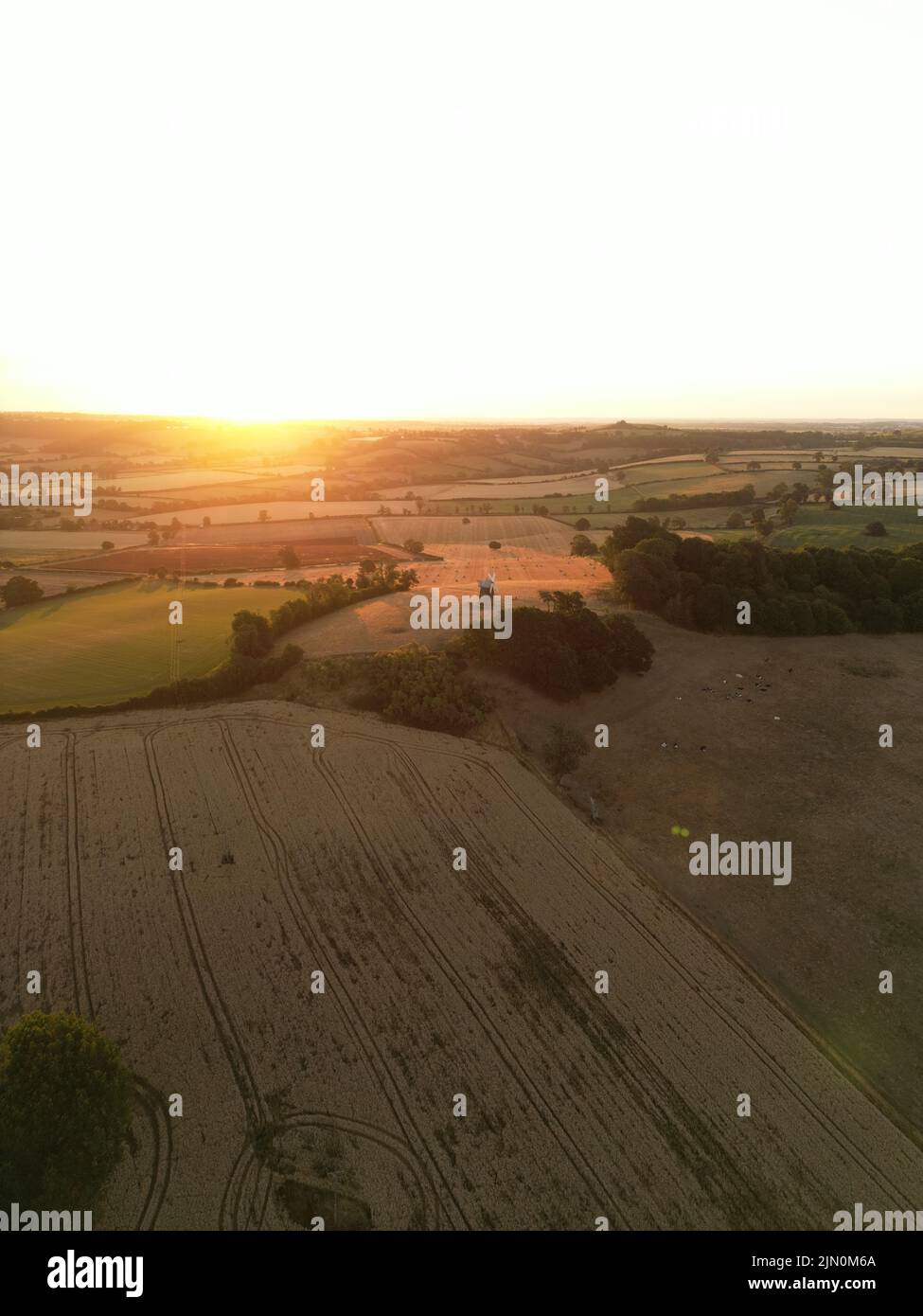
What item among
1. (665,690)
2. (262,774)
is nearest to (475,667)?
(665,690)

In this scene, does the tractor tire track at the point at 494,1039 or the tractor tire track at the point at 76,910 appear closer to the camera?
the tractor tire track at the point at 494,1039

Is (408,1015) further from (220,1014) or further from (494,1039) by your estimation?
(220,1014)

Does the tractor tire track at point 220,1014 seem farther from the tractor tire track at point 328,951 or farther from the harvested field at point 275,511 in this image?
the harvested field at point 275,511

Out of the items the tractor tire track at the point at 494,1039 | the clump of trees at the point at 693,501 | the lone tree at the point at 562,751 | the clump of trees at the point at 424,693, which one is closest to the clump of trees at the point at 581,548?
the clump of trees at the point at 693,501

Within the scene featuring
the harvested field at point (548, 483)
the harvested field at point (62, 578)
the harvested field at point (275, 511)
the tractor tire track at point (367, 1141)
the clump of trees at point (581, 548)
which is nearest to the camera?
the tractor tire track at point (367, 1141)

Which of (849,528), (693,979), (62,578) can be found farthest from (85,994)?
(849,528)
